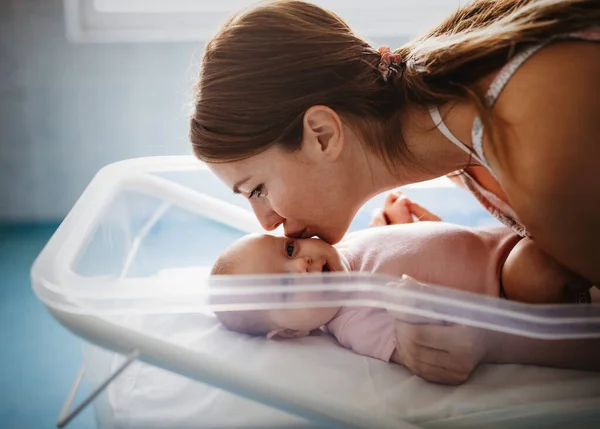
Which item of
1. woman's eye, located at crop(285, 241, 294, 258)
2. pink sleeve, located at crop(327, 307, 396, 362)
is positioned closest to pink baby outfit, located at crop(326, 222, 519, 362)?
pink sleeve, located at crop(327, 307, 396, 362)

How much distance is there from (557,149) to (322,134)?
30 cm

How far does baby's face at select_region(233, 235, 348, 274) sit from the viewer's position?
1003 mm

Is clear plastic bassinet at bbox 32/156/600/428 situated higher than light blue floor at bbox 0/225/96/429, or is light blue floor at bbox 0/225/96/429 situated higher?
clear plastic bassinet at bbox 32/156/600/428

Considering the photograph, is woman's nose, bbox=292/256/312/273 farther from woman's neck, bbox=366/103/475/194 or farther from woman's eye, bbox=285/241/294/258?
woman's neck, bbox=366/103/475/194

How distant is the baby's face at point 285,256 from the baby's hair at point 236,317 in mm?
11

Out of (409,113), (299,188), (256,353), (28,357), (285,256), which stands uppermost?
(409,113)

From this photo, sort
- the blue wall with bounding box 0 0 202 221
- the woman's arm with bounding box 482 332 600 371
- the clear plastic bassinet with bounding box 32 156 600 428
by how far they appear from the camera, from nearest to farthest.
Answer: the clear plastic bassinet with bounding box 32 156 600 428, the woman's arm with bounding box 482 332 600 371, the blue wall with bounding box 0 0 202 221

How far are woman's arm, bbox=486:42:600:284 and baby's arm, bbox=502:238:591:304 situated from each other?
0.05 meters

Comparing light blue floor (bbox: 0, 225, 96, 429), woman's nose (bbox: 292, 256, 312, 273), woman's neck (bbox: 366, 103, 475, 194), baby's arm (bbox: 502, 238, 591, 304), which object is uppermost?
woman's neck (bbox: 366, 103, 475, 194)

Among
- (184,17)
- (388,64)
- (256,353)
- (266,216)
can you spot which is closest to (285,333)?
(256,353)

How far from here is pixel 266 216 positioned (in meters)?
1.05

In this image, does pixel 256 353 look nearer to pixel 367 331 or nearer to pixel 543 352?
pixel 367 331

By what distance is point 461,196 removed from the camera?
1421mm

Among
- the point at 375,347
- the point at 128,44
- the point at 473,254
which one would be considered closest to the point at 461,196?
the point at 473,254
